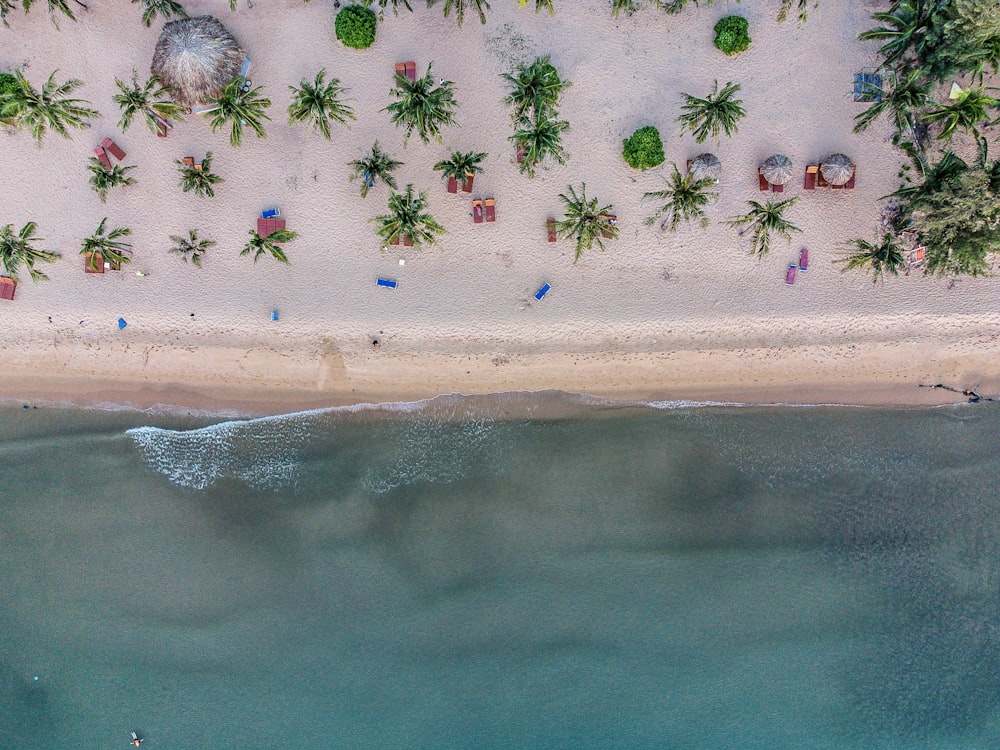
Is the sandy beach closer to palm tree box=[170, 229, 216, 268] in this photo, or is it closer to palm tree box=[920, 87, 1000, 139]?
palm tree box=[170, 229, 216, 268]

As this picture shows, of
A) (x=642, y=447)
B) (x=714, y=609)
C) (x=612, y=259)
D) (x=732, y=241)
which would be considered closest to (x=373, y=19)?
(x=612, y=259)

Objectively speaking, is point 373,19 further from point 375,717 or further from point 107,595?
point 375,717

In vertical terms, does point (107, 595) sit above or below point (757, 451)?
below

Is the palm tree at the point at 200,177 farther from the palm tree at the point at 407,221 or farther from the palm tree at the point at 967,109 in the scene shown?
the palm tree at the point at 967,109

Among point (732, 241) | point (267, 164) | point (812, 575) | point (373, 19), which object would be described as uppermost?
point (373, 19)

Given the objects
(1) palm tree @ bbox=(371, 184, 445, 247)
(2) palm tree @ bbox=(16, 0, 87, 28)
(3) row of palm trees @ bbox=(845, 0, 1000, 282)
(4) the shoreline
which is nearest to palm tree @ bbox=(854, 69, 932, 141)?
(3) row of palm trees @ bbox=(845, 0, 1000, 282)

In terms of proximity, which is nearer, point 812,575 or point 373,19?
point 373,19
